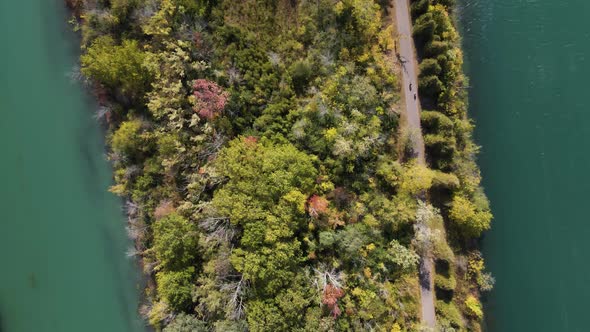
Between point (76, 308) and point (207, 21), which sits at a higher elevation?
point (207, 21)

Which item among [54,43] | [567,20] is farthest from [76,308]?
[567,20]

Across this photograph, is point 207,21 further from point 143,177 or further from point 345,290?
point 345,290

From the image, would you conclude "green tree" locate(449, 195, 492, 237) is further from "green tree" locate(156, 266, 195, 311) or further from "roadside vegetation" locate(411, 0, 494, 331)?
"green tree" locate(156, 266, 195, 311)

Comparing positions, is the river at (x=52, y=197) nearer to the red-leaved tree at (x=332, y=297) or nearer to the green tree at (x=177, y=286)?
the green tree at (x=177, y=286)

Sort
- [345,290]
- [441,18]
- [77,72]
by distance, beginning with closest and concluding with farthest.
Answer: [345,290] < [441,18] < [77,72]

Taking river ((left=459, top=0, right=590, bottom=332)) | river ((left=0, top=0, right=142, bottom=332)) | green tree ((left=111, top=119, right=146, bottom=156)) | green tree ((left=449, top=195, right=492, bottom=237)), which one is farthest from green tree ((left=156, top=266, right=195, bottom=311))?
river ((left=459, top=0, right=590, bottom=332))

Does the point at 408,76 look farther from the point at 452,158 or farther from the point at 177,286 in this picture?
the point at 177,286

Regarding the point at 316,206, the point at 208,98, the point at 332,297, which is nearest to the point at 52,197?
the point at 208,98
